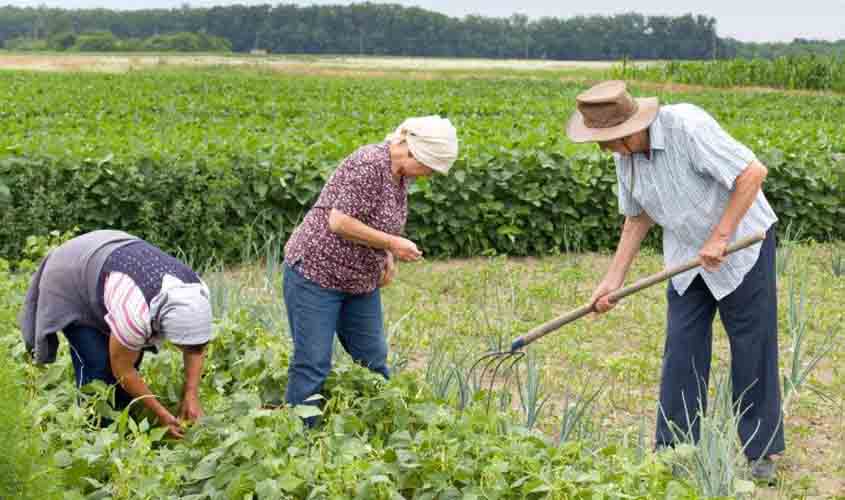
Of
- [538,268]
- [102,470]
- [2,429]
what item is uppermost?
[2,429]

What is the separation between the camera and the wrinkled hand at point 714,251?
13.8ft

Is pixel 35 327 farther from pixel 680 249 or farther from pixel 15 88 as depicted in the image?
pixel 15 88

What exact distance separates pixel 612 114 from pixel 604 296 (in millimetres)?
768

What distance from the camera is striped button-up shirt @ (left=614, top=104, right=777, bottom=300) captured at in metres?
4.17

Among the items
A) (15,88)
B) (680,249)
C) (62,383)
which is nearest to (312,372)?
(62,383)

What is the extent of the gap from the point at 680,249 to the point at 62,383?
2.51m

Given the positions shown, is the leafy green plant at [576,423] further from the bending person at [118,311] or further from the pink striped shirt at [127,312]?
the pink striped shirt at [127,312]

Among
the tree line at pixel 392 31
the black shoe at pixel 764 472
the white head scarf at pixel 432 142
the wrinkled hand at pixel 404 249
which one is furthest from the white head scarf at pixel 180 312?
the tree line at pixel 392 31

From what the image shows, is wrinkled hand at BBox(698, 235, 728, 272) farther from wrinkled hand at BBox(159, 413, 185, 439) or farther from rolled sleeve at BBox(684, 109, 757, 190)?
wrinkled hand at BBox(159, 413, 185, 439)

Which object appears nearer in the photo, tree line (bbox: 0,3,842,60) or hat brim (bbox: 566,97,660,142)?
hat brim (bbox: 566,97,660,142)

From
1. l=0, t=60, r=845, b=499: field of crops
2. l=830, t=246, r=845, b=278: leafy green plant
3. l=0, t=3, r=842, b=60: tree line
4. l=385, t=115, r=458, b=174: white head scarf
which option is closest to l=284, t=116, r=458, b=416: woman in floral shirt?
l=385, t=115, r=458, b=174: white head scarf

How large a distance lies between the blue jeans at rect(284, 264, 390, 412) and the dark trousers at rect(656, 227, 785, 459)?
1.25 m

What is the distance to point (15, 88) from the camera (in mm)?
26297

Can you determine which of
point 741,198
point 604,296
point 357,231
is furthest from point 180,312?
point 741,198
